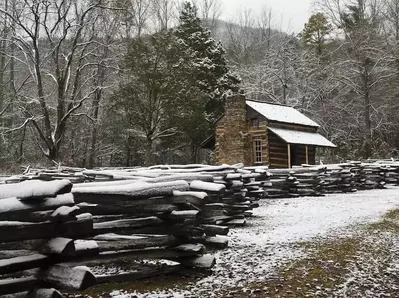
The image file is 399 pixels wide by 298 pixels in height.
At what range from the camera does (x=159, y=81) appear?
3088 cm

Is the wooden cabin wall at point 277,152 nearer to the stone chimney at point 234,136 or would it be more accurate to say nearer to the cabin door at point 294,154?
the cabin door at point 294,154

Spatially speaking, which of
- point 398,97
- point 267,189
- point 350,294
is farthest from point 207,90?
point 350,294

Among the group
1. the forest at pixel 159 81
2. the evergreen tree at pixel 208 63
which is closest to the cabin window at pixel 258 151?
the forest at pixel 159 81

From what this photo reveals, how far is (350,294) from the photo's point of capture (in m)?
4.86

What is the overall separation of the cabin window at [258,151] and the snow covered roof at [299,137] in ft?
4.01

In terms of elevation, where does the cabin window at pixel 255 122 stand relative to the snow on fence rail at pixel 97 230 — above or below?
above

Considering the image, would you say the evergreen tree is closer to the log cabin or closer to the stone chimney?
the log cabin

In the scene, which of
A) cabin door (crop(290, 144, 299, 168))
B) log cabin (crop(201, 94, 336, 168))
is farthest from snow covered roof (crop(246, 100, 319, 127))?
cabin door (crop(290, 144, 299, 168))

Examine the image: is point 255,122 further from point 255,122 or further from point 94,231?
point 94,231

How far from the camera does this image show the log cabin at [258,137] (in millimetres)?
25797

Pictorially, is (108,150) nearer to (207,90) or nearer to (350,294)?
(207,90)

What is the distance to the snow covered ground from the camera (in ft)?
17.4

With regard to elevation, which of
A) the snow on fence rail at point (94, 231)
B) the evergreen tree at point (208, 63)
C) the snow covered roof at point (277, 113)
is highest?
the evergreen tree at point (208, 63)

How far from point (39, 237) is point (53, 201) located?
1.20ft
